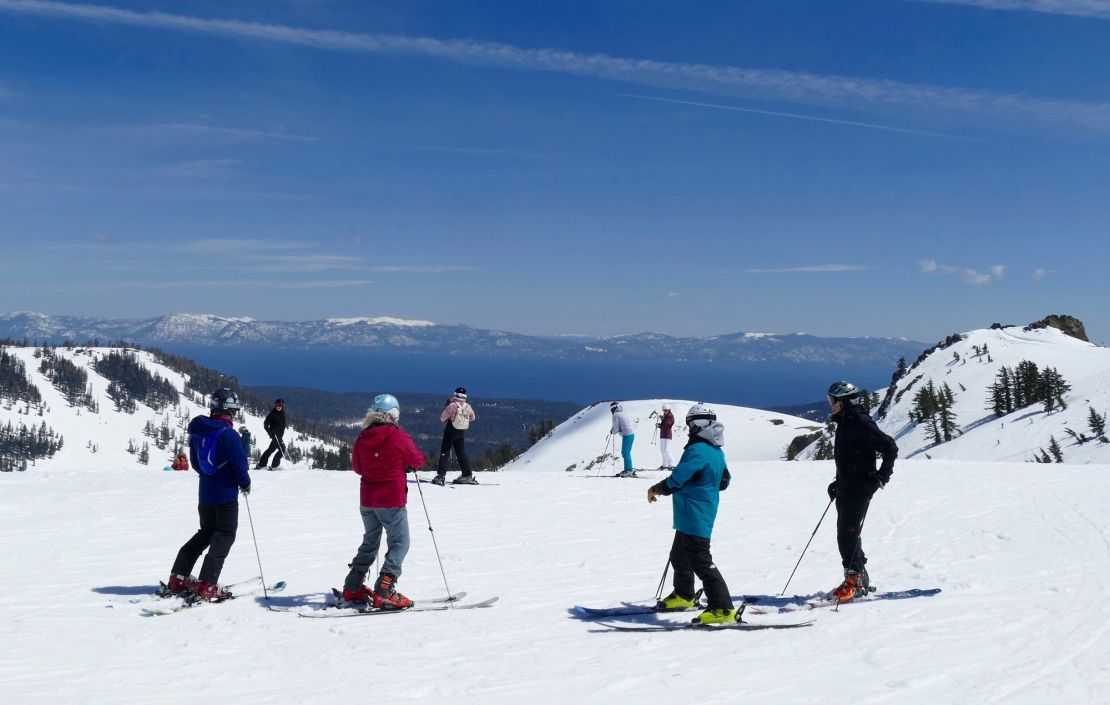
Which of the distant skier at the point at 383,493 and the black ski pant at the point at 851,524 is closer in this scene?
the distant skier at the point at 383,493

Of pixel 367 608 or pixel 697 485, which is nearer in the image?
pixel 697 485

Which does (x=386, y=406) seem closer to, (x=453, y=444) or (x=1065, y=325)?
(x=453, y=444)

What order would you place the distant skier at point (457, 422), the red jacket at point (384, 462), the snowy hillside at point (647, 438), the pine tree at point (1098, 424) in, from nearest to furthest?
the red jacket at point (384, 462)
the distant skier at point (457, 422)
the pine tree at point (1098, 424)
the snowy hillside at point (647, 438)

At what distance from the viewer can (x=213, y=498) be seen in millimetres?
8023

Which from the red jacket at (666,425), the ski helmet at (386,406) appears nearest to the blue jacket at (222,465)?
the ski helmet at (386,406)

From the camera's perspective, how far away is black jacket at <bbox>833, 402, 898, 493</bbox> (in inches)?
303

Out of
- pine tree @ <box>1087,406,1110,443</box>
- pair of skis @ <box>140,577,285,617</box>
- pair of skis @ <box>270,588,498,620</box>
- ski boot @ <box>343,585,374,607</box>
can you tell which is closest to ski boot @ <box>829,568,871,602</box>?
pair of skis @ <box>270,588,498,620</box>

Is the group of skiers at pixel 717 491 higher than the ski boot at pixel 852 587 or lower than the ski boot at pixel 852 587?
higher

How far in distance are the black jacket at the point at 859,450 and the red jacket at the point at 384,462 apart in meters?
4.64

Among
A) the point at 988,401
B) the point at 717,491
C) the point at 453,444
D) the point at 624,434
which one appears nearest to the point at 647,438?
the point at 988,401

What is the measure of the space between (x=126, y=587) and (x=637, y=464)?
48.0 meters

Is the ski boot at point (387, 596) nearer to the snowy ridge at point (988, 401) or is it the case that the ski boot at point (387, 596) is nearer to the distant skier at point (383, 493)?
the distant skier at point (383, 493)

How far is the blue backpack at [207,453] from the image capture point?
7922mm

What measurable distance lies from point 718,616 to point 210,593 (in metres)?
5.56
